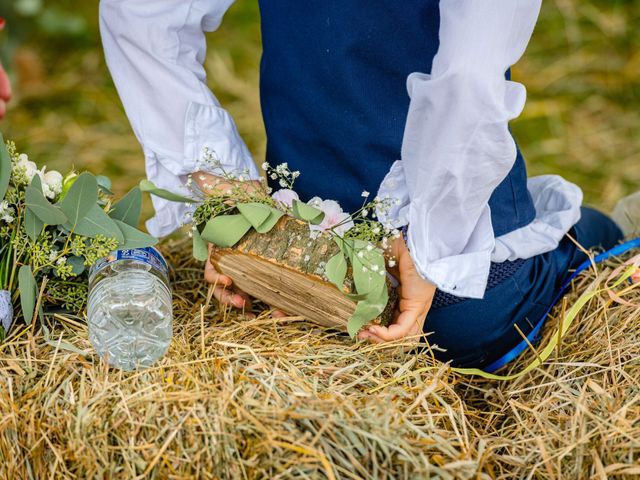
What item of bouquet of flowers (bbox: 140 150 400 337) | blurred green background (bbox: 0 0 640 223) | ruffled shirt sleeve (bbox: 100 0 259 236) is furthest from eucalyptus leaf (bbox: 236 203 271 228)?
blurred green background (bbox: 0 0 640 223)

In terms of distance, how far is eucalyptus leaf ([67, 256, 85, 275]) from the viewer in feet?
3.77

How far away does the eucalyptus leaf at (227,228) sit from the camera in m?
1.10

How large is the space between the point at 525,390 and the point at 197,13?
0.79 m

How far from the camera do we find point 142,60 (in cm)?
123

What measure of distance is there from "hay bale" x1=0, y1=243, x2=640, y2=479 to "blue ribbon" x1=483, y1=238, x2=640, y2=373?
4.0 inches

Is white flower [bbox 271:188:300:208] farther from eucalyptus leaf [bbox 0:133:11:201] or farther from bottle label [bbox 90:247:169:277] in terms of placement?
eucalyptus leaf [bbox 0:133:11:201]

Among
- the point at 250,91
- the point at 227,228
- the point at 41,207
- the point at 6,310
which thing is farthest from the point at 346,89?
the point at 250,91

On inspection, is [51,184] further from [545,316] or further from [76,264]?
[545,316]

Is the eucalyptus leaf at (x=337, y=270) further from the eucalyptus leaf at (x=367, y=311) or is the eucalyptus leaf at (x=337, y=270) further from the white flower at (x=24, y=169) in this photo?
the white flower at (x=24, y=169)

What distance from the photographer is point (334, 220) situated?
3.75 ft

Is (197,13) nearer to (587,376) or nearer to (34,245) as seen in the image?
(34,245)

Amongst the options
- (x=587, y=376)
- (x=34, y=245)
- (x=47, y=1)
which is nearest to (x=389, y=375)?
(x=587, y=376)

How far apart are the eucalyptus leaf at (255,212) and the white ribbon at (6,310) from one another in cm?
36

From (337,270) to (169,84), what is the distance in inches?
17.2
